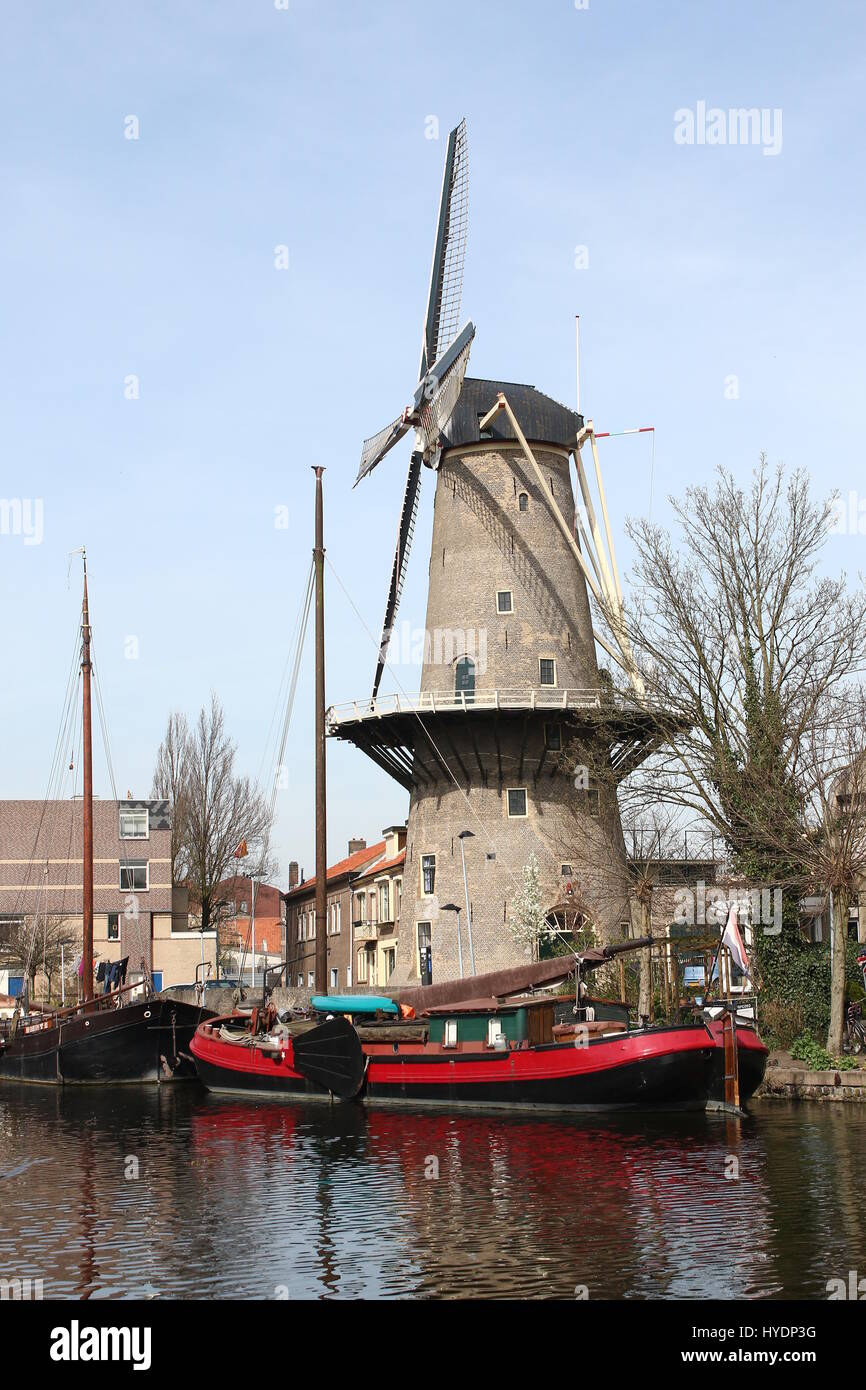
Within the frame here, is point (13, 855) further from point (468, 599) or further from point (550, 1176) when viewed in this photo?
point (550, 1176)

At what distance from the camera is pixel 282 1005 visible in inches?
1626

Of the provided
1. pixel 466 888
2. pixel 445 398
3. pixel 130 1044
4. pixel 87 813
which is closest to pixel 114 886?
pixel 87 813

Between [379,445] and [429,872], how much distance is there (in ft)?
48.6

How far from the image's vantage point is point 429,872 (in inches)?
1838

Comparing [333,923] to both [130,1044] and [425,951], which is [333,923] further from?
[130,1044]

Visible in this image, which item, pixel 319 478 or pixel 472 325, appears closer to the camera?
pixel 319 478

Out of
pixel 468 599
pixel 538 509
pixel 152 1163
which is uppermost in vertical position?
pixel 538 509

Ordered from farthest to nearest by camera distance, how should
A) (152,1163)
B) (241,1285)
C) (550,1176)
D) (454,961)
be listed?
1. (454,961)
2. (152,1163)
3. (550,1176)
4. (241,1285)

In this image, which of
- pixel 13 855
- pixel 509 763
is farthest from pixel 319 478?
pixel 13 855

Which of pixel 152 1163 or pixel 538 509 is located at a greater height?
pixel 538 509

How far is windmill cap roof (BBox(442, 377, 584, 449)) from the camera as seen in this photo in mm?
47312

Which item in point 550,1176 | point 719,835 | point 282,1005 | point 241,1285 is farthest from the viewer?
point 282,1005

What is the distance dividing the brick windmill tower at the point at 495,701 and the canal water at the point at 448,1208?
16.0m

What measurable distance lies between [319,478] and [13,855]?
39.1m
